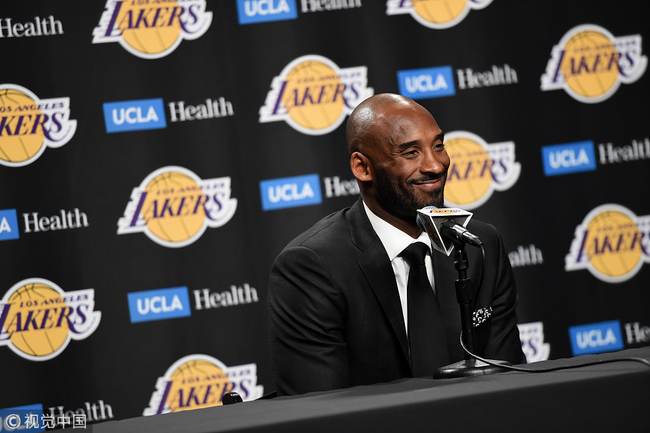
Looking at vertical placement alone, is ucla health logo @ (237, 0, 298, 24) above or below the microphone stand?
above

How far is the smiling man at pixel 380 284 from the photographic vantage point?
169 centimetres

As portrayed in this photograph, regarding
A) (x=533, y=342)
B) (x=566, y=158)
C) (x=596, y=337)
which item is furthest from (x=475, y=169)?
(x=596, y=337)

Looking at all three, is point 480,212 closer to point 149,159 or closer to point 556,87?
point 556,87

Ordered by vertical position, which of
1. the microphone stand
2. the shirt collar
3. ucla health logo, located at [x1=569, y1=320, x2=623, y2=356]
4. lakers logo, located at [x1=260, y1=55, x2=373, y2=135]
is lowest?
ucla health logo, located at [x1=569, y1=320, x2=623, y2=356]

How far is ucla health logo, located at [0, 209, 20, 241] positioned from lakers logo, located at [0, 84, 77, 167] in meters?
0.23

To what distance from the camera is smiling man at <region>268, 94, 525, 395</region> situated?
1692 millimetres

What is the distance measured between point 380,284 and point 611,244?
2103 millimetres

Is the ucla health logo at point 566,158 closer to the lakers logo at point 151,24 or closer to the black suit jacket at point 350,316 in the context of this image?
the black suit jacket at point 350,316

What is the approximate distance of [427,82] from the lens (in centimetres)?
327

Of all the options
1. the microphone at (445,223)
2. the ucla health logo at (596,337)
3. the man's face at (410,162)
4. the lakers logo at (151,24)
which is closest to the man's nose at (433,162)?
the man's face at (410,162)

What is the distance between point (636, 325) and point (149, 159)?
2.68m

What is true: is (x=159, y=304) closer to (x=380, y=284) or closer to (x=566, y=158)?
(x=380, y=284)

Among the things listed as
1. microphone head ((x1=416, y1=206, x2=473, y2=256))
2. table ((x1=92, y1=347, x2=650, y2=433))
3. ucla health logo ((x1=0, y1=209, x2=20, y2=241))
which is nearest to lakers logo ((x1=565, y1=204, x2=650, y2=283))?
microphone head ((x1=416, y1=206, x2=473, y2=256))

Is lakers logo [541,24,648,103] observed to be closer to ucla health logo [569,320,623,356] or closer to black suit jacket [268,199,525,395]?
ucla health logo [569,320,623,356]
